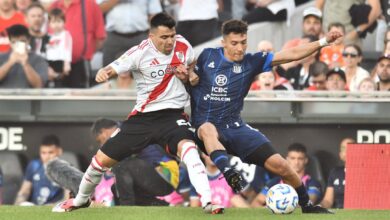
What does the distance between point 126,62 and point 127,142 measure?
80 centimetres

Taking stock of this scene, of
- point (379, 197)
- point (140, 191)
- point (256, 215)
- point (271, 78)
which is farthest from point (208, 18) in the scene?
→ point (256, 215)

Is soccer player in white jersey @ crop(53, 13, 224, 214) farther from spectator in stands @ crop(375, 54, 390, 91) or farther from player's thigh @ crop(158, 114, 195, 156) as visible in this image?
spectator in stands @ crop(375, 54, 390, 91)

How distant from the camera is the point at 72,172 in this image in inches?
559

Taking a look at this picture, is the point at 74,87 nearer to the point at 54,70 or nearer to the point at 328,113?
the point at 54,70

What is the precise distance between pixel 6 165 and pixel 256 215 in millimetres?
5094

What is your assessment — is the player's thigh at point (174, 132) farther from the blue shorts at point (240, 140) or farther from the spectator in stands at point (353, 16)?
the spectator in stands at point (353, 16)

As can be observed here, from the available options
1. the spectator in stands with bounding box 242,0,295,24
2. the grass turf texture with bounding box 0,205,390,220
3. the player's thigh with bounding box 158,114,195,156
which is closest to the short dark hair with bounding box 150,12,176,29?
the player's thigh with bounding box 158,114,195,156

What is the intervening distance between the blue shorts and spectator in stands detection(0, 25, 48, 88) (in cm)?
450

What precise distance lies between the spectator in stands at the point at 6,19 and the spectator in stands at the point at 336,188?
472cm

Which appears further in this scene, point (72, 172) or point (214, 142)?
point (72, 172)

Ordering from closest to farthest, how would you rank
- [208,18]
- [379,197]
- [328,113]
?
[379,197]
[328,113]
[208,18]

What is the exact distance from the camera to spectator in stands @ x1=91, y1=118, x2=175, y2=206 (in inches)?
585

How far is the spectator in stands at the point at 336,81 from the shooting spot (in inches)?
601

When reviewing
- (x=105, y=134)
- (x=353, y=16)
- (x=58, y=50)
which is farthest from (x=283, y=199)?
(x=58, y=50)
